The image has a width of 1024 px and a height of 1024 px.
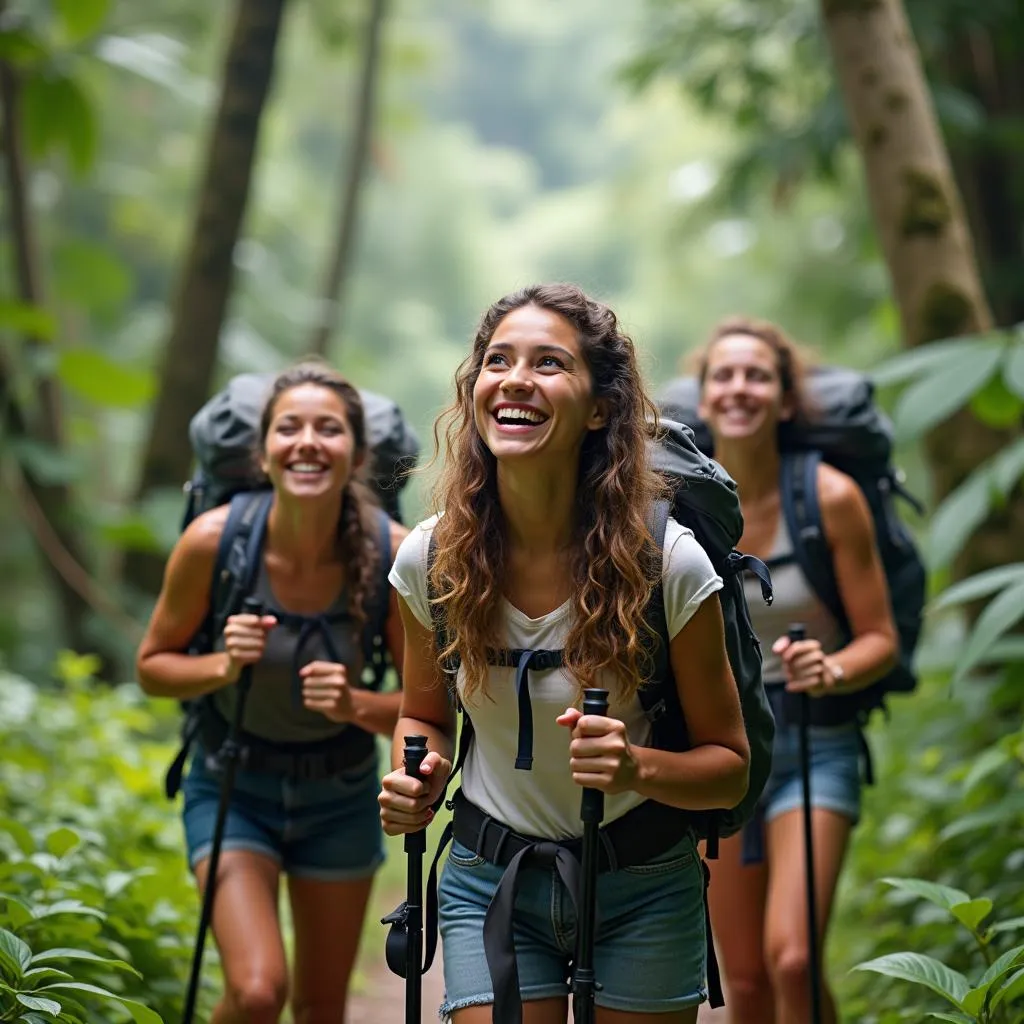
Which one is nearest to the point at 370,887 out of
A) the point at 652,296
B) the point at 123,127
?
the point at 123,127

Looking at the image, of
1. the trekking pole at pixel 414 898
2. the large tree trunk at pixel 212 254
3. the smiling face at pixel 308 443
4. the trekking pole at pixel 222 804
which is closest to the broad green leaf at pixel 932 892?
the trekking pole at pixel 414 898

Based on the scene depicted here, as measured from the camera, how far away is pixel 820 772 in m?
4.64

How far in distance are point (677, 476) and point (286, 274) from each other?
1741 cm

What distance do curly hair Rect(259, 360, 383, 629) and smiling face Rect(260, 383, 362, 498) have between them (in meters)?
0.03

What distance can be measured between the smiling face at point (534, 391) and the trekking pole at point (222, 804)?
125cm

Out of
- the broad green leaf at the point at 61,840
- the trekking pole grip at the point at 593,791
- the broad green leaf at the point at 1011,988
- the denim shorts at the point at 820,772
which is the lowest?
the broad green leaf at the point at 1011,988

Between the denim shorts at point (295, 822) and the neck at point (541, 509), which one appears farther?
the denim shorts at point (295, 822)

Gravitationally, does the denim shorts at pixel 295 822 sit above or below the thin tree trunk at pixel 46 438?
below

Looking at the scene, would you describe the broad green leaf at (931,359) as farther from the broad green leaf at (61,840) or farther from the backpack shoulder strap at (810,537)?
the broad green leaf at (61,840)

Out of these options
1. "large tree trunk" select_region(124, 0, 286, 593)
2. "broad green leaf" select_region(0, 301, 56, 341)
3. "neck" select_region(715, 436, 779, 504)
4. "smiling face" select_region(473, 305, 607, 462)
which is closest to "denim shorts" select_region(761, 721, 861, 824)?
"neck" select_region(715, 436, 779, 504)

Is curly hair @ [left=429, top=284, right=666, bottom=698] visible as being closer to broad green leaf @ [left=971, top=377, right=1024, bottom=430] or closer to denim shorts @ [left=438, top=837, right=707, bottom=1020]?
denim shorts @ [left=438, top=837, right=707, bottom=1020]

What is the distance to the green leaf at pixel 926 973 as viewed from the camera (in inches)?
133

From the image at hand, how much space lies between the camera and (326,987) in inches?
172

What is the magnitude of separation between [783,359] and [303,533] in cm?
181
